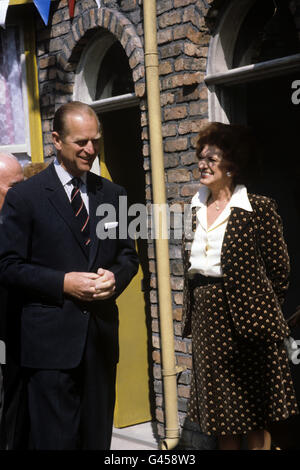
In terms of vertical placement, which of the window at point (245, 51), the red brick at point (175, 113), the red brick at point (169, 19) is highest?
the red brick at point (169, 19)

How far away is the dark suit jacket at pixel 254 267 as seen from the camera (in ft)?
11.8

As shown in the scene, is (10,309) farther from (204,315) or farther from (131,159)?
(131,159)

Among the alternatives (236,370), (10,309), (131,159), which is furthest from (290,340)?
(131,159)

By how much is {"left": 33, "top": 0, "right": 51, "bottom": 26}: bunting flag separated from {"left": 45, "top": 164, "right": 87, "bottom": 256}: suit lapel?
277 cm

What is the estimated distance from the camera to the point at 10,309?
3.46 meters

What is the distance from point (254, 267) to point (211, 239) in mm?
272

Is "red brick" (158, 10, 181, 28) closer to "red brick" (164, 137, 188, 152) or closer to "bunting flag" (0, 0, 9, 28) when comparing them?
"red brick" (164, 137, 188, 152)

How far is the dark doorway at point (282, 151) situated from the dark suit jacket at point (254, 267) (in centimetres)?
119

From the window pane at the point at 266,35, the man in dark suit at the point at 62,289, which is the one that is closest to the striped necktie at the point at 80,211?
the man in dark suit at the point at 62,289

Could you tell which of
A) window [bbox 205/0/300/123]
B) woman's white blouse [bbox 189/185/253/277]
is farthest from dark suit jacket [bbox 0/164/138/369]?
window [bbox 205/0/300/123]

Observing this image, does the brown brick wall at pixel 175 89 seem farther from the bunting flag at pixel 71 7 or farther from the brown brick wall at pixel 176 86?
the bunting flag at pixel 71 7

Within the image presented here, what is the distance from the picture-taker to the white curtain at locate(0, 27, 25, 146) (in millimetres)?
6398

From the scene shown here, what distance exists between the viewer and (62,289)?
3277 millimetres

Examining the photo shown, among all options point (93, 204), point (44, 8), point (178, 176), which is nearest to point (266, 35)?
point (178, 176)
